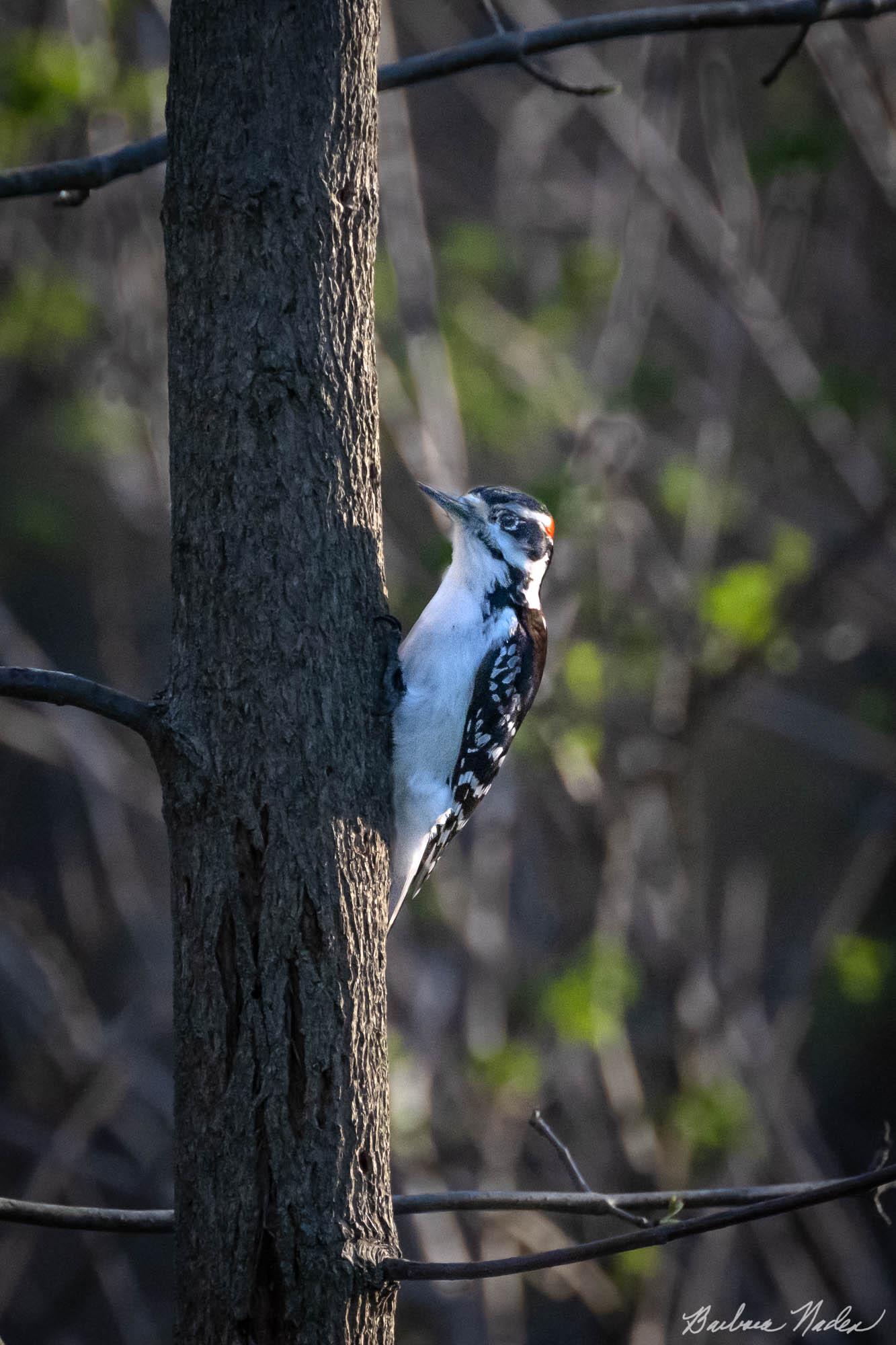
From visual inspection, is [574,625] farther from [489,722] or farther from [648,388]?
[489,722]

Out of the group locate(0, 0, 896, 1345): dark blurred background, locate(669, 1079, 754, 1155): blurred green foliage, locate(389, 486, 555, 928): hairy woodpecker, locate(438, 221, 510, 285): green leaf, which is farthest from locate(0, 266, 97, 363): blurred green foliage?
locate(669, 1079, 754, 1155): blurred green foliage

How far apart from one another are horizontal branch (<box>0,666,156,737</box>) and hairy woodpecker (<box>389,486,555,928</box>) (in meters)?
0.89

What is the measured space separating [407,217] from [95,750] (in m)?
3.14

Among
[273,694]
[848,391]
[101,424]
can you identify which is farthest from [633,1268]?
[101,424]

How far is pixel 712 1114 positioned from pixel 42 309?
5172 millimetres

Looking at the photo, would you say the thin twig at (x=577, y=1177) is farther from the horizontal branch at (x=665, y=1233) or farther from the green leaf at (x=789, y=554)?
the green leaf at (x=789, y=554)

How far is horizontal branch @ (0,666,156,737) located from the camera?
1.90 metres

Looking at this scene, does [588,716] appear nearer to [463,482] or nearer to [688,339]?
[463,482]

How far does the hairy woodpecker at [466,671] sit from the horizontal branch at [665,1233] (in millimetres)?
1180

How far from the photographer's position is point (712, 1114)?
5.16 metres

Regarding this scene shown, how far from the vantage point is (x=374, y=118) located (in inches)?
88.3

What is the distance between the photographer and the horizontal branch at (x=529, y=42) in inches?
97.7

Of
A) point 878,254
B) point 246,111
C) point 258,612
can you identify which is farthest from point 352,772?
point 878,254

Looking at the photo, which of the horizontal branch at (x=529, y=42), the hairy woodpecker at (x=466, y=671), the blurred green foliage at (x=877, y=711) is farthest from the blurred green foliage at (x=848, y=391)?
the horizontal branch at (x=529, y=42)
